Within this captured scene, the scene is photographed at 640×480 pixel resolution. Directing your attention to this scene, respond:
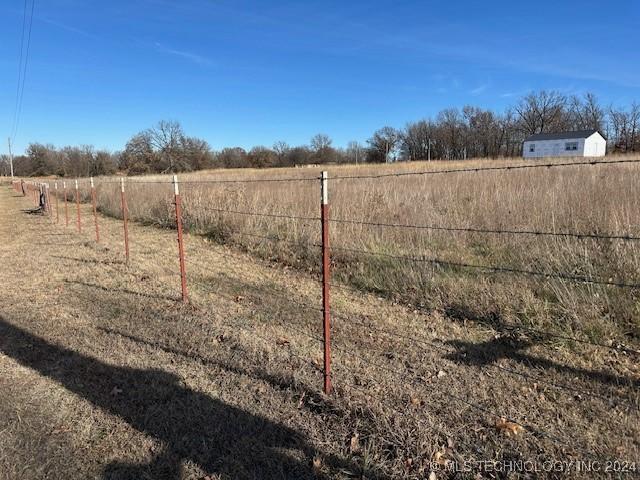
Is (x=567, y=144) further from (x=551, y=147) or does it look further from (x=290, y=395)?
(x=290, y=395)

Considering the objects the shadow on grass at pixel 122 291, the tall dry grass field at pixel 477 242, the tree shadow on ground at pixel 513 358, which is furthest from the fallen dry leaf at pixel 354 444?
the shadow on grass at pixel 122 291

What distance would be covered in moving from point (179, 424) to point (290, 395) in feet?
2.53

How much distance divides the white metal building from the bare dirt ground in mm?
63424

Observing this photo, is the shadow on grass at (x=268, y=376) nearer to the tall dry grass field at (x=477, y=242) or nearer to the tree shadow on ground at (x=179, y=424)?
the tree shadow on ground at (x=179, y=424)

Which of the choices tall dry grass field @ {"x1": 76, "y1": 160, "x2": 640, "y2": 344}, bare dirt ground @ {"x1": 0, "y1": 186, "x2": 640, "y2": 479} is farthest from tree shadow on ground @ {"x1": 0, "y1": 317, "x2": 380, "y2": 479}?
tall dry grass field @ {"x1": 76, "y1": 160, "x2": 640, "y2": 344}

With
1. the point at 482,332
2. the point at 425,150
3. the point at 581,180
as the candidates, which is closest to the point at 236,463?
the point at 482,332

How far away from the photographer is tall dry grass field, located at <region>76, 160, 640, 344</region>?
13.7ft

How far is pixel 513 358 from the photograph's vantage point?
356 centimetres

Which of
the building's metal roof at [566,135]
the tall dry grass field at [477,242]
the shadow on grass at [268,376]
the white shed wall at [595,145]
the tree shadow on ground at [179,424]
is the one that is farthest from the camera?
the building's metal roof at [566,135]

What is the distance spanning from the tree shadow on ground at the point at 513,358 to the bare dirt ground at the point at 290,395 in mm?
18

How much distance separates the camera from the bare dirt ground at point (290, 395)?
2.41m

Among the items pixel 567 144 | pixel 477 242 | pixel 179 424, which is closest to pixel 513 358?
pixel 179 424

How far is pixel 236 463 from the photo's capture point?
7.92ft

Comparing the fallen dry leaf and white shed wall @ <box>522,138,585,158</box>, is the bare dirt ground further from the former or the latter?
white shed wall @ <box>522,138,585,158</box>
